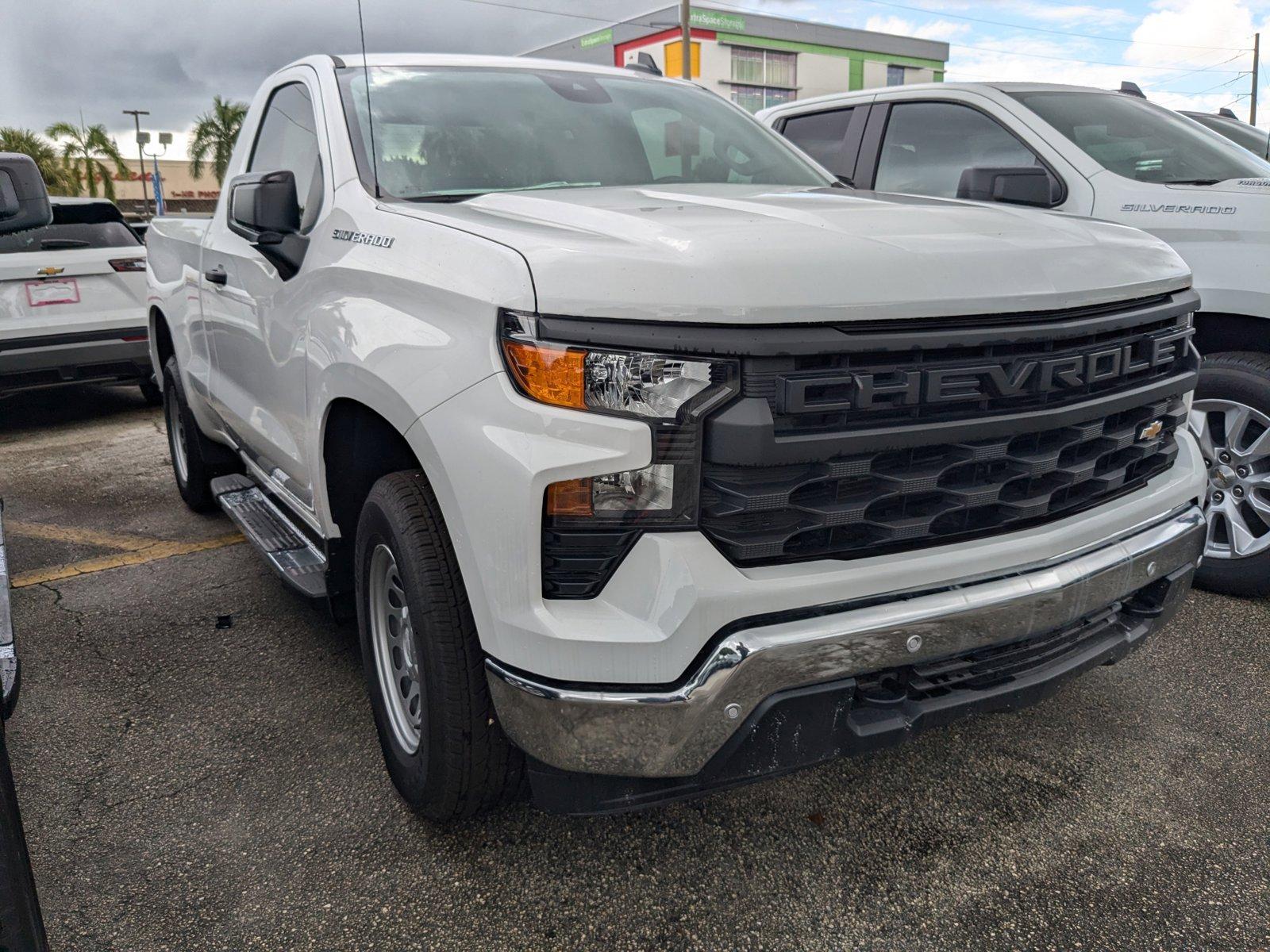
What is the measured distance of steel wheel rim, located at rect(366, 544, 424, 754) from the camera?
251 cm

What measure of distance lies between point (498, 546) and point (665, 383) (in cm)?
44

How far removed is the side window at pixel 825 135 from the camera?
16.8ft

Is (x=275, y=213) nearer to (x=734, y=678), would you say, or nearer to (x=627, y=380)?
(x=627, y=380)

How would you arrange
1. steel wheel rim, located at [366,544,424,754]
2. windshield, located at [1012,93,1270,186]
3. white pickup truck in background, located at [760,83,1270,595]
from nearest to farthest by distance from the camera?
1. steel wheel rim, located at [366,544,424,754]
2. white pickup truck in background, located at [760,83,1270,595]
3. windshield, located at [1012,93,1270,186]

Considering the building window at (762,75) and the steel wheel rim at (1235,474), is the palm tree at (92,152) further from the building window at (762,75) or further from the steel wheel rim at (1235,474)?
the steel wheel rim at (1235,474)

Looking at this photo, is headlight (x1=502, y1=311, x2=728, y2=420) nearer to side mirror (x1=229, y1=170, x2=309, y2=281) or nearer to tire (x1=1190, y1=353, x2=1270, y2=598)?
side mirror (x1=229, y1=170, x2=309, y2=281)

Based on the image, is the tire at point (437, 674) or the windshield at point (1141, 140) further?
the windshield at point (1141, 140)

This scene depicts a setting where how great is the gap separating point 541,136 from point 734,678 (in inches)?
78.6

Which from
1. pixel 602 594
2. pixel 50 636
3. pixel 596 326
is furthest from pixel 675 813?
pixel 50 636

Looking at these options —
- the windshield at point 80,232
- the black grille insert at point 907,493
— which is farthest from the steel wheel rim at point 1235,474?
the windshield at point 80,232

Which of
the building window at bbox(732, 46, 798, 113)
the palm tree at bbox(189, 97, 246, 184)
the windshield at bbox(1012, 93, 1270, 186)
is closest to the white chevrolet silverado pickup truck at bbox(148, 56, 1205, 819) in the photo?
the windshield at bbox(1012, 93, 1270, 186)

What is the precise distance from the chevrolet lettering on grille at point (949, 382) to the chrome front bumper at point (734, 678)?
15.4 inches

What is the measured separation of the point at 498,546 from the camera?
1.90 meters

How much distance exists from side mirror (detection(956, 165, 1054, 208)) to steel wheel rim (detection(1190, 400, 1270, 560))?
3.69 feet
